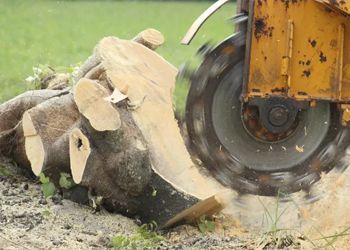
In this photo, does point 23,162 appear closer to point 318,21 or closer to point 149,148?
point 149,148

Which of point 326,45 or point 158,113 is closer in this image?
point 326,45

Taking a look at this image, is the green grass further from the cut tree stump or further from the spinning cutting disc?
the cut tree stump

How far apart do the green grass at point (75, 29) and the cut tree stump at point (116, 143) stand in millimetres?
310

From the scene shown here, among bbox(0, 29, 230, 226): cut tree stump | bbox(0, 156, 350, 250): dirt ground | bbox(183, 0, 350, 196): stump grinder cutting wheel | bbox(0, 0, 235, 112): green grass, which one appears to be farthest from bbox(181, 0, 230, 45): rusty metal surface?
bbox(0, 156, 350, 250): dirt ground

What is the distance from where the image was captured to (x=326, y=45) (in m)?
5.39

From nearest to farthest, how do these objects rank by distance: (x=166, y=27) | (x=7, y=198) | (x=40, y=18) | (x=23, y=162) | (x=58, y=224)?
1. (x=58, y=224)
2. (x=7, y=198)
3. (x=23, y=162)
4. (x=40, y=18)
5. (x=166, y=27)

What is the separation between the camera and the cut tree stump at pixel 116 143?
5238 millimetres

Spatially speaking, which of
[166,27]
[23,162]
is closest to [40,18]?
[166,27]

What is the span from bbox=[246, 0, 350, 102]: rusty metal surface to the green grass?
61 centimetres

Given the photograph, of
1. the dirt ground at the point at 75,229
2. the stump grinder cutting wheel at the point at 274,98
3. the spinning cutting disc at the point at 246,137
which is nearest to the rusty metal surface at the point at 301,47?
the stump grinder cutting wheel at the point at 274,98

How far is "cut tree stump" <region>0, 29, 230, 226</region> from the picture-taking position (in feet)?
17.2

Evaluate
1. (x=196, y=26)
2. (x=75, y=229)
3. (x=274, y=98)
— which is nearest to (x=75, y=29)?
(x=196, y=26)

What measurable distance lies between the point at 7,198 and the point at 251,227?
5.24 ft

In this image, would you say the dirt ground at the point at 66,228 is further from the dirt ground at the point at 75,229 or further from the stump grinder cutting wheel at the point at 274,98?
the stump grinder cutting wheel at the point at 274,98
